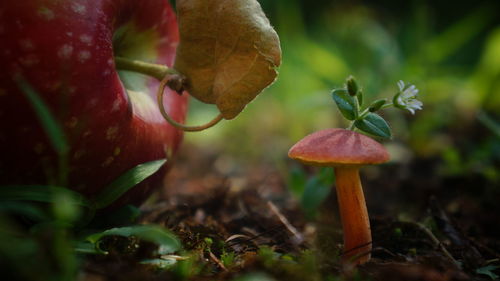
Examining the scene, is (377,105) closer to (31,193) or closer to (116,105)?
(116,105)

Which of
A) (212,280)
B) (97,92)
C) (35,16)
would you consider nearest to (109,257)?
(212,280)

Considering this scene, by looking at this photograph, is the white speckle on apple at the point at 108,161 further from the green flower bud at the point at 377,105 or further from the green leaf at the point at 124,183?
the green flower bud at the point at 377,105

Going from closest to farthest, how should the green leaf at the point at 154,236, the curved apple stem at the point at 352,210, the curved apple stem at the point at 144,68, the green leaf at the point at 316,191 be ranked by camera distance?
the green leaf at the point at 154,236, the curved apple stem at the point at 352,210, the curved apple stem at the point at 144,68, the green leaf at the point at 316,191

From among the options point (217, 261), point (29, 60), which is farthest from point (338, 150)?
point (29, 60)

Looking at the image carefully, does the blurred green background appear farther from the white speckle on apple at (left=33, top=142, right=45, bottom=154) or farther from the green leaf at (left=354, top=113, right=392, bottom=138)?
the white speckle on apple at (left=33, top=142, right=45, bottom=154)

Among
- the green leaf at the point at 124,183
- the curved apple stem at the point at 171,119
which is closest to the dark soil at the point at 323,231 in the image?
the green leaf at the point at 124,183

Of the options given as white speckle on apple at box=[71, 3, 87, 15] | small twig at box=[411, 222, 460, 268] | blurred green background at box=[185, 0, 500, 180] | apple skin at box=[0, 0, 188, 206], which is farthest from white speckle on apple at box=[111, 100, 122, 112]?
blurred green background at box=[185, 0, 500, 180]

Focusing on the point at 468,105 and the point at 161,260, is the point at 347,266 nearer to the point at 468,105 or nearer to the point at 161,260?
the point at 161,260
